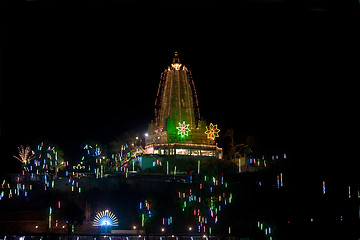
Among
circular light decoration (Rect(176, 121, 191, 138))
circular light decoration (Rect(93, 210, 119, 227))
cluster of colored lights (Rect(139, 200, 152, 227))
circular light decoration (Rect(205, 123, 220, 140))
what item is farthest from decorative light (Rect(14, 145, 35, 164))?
circular light decoration (Rect(205, 123, 220, 140))

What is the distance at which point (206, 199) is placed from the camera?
122 feet

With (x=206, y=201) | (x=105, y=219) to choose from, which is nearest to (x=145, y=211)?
(x=105, y=219)

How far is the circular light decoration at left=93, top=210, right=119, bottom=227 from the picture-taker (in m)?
32.4

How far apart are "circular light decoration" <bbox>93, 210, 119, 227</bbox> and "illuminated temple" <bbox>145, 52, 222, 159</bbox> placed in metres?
16.5

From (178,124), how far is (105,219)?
2156cm

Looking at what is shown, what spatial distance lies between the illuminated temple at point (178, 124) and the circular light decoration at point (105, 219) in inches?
651

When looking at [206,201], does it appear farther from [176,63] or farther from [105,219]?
[176,63]

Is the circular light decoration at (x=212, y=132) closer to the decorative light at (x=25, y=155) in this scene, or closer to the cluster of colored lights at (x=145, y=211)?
the decorative light at (x=25, y=155)

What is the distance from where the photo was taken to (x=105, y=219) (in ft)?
108

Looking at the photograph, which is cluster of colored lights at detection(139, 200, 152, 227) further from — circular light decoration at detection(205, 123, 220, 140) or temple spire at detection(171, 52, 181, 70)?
temple spire at detection(171, 52, 181, 70)

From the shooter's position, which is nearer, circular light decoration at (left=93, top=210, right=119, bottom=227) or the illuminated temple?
circular light decoration at (left=93, top=210, right=119, bottom=227)

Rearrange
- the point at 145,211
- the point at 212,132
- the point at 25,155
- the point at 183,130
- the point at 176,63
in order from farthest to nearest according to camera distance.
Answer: the point at 176,63 → the point at 212,132 → the point at 183,130 → the point at 25,155 → the point at 145,211

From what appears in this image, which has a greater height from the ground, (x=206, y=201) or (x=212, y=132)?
(x=212, y=132)

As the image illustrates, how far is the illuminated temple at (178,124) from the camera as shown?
52.1 meters
